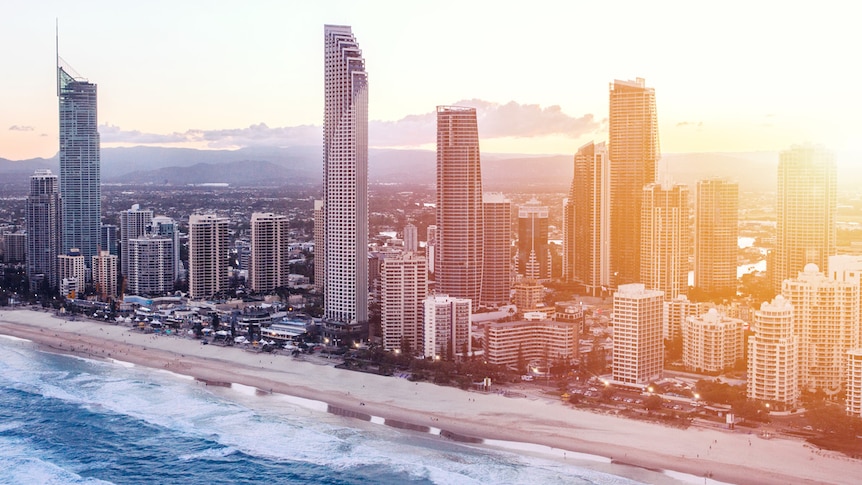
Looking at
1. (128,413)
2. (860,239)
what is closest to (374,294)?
(128,413)

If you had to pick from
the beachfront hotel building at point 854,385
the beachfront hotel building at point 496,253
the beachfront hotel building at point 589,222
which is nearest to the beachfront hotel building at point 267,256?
the beachfront hotel building at point 496,253

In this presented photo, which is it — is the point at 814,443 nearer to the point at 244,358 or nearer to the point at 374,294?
the point at 244,358

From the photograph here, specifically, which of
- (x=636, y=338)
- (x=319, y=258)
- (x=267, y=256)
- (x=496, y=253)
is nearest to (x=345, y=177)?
(x=496, y=253)

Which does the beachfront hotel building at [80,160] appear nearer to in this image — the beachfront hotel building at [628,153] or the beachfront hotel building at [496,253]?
the beachfront hotel building at [496,253]

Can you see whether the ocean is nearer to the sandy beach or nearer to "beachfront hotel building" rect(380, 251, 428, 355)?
the sandy beach

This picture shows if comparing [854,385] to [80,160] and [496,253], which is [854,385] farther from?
[80,160]

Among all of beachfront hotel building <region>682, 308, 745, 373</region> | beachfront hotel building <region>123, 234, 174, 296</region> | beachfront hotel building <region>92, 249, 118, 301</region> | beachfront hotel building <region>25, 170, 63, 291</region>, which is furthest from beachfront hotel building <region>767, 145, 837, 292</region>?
beachfront hotel building <region>25, 170, 63, 291</region>
